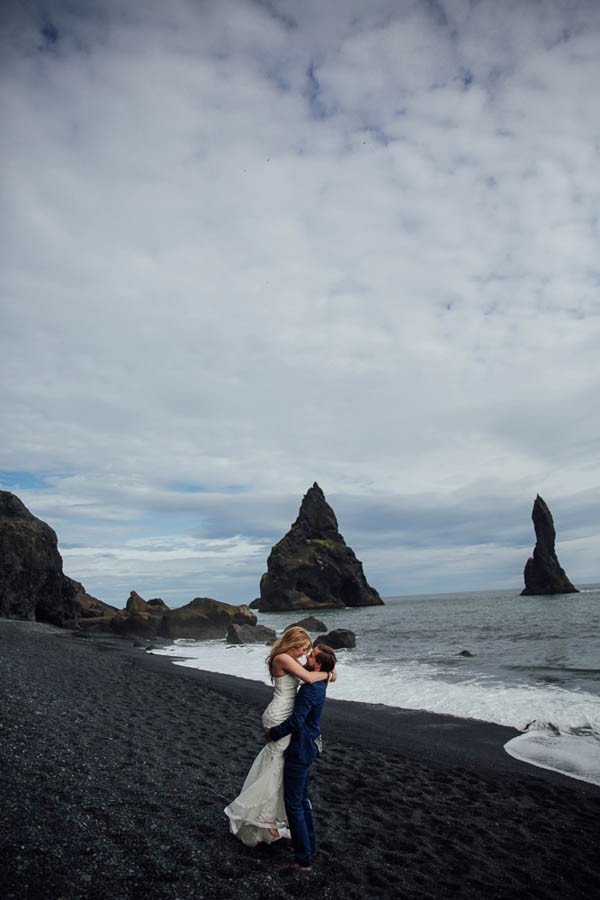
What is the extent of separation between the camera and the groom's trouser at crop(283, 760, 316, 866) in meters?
5.13

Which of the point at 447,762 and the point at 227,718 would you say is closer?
the point at 447,762

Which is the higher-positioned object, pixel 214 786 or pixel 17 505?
pixel 17 505

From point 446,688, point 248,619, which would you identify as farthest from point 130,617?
point 446,688

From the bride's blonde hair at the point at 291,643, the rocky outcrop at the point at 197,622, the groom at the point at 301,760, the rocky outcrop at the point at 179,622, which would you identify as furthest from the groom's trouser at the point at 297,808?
the rocky outcrop at the point at 197,622

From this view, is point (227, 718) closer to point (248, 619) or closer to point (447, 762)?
point (447, 762)

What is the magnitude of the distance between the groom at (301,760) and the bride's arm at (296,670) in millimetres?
98

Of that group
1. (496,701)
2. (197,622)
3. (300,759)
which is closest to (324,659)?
(300,759)

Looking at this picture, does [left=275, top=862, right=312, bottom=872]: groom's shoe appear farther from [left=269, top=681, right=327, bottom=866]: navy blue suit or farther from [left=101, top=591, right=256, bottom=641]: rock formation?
[left=101, top=591, right=256, bottom=641]: rock formation

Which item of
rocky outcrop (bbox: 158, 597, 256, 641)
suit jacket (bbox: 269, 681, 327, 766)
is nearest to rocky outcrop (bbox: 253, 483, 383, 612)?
rocky outcrop (bbox: 158, 597, 256, 641)

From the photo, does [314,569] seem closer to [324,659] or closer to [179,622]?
[179,622]

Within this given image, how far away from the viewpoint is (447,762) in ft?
33.6

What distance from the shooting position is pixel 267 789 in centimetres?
525

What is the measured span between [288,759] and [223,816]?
1.73 m

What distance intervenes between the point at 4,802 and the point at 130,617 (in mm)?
41081
